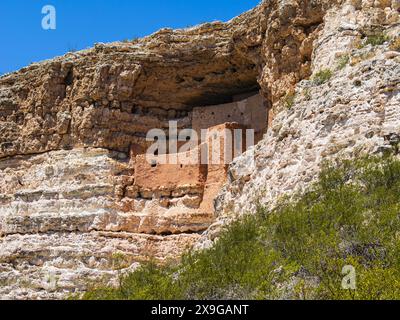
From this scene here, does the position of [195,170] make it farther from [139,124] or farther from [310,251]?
[310,251]

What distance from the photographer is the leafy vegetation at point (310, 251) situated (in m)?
8.40

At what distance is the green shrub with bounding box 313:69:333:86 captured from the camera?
1362cm

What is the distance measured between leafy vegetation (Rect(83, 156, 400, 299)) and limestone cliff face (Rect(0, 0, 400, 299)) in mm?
1836

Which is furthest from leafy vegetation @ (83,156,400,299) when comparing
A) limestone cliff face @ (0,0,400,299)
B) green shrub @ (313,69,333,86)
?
green shrub @ (313,69,333,86)

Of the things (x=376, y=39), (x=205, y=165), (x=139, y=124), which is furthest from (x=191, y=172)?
(x=376, y=39)

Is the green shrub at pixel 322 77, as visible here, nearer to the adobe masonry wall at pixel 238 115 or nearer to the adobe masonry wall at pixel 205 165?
the adobe masonry wall at pixel 205 165

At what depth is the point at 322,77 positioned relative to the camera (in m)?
13.8

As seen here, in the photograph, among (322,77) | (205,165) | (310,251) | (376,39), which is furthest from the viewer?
(205,165)

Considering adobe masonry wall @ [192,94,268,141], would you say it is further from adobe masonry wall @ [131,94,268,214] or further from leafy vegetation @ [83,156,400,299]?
leafy vegetation @ [83,156,400,299]

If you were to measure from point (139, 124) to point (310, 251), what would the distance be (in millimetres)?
13138

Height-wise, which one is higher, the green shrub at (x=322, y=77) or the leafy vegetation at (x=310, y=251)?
the green shrub at (x=322, y=77)

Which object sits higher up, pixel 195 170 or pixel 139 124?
pixel 139 124

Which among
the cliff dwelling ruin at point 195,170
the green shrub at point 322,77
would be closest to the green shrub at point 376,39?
the green shrub at point 322,77

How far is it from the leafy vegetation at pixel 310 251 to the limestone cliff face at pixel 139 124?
72.3 inches
